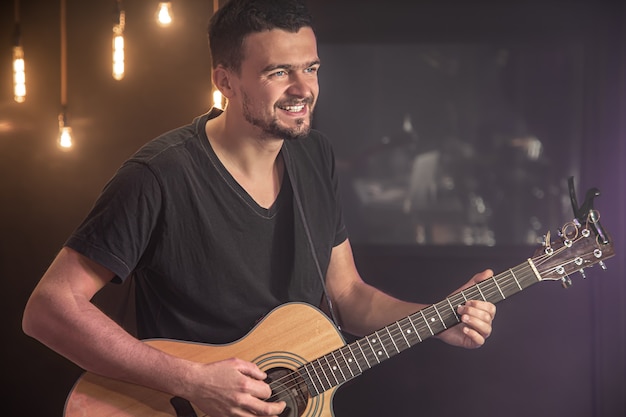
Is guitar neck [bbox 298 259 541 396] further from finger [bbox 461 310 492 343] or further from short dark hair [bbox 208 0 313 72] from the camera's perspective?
short dark hair [bbox 208 0 313 72]

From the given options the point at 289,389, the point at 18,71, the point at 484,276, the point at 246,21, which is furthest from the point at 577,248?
the point at 18,71

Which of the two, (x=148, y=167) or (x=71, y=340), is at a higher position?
(x=148, y=167)

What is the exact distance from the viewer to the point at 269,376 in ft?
7.18

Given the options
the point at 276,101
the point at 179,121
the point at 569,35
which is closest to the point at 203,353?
the point at 276,101

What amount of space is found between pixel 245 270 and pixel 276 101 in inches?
21.5

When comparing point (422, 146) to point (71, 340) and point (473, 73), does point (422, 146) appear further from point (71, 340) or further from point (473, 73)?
point (71, 340)

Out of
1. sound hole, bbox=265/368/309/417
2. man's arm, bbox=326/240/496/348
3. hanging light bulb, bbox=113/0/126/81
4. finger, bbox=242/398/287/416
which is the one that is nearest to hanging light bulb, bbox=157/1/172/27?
hanging light bulb, bbox=113/0/126/81

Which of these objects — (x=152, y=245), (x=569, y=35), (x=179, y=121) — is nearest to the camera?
(x=152, y=245)

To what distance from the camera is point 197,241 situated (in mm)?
2316

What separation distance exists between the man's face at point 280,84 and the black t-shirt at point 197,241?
0.70 feet

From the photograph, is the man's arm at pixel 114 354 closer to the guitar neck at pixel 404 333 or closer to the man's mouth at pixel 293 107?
the guitar neck at pixel 404 333

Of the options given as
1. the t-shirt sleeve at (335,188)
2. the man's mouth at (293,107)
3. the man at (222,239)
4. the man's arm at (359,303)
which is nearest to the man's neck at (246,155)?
the man at (222,239)

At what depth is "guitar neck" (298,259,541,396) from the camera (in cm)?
221

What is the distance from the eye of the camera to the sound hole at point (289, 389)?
2.19m
